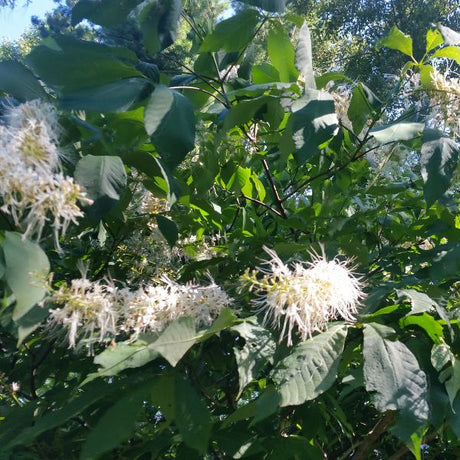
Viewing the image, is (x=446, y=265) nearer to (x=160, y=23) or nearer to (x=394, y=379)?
(x=394, y=379)

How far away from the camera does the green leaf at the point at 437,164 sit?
1.28m

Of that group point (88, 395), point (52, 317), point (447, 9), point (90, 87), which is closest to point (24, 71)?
point (90, 87)

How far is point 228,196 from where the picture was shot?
6.02ft

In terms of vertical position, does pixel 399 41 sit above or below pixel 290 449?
above

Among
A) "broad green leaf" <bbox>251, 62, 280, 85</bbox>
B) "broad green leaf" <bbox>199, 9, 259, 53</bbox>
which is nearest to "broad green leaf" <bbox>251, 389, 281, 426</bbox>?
"broad green leaf" <bbox>199, 9, 259, 53</bbox>

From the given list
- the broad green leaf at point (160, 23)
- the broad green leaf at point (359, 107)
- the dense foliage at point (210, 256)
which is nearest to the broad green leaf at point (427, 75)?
the dense foliage at point (210, 256)

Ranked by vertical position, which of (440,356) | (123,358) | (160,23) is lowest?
(440,356)

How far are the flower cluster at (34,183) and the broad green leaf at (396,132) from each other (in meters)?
0.58

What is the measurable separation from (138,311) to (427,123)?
91 cm

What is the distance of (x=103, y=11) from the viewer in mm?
1387

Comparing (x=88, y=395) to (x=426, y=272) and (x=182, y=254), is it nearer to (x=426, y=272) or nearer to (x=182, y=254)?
(x=182, y=254)

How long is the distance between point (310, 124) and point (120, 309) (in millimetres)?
509

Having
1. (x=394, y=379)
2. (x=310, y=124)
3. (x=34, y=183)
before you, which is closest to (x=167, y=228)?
(x=310, y=124)

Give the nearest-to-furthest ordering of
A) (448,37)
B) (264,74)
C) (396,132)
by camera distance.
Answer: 1. (396,132)
2. (448,37)
3. (264,74)
